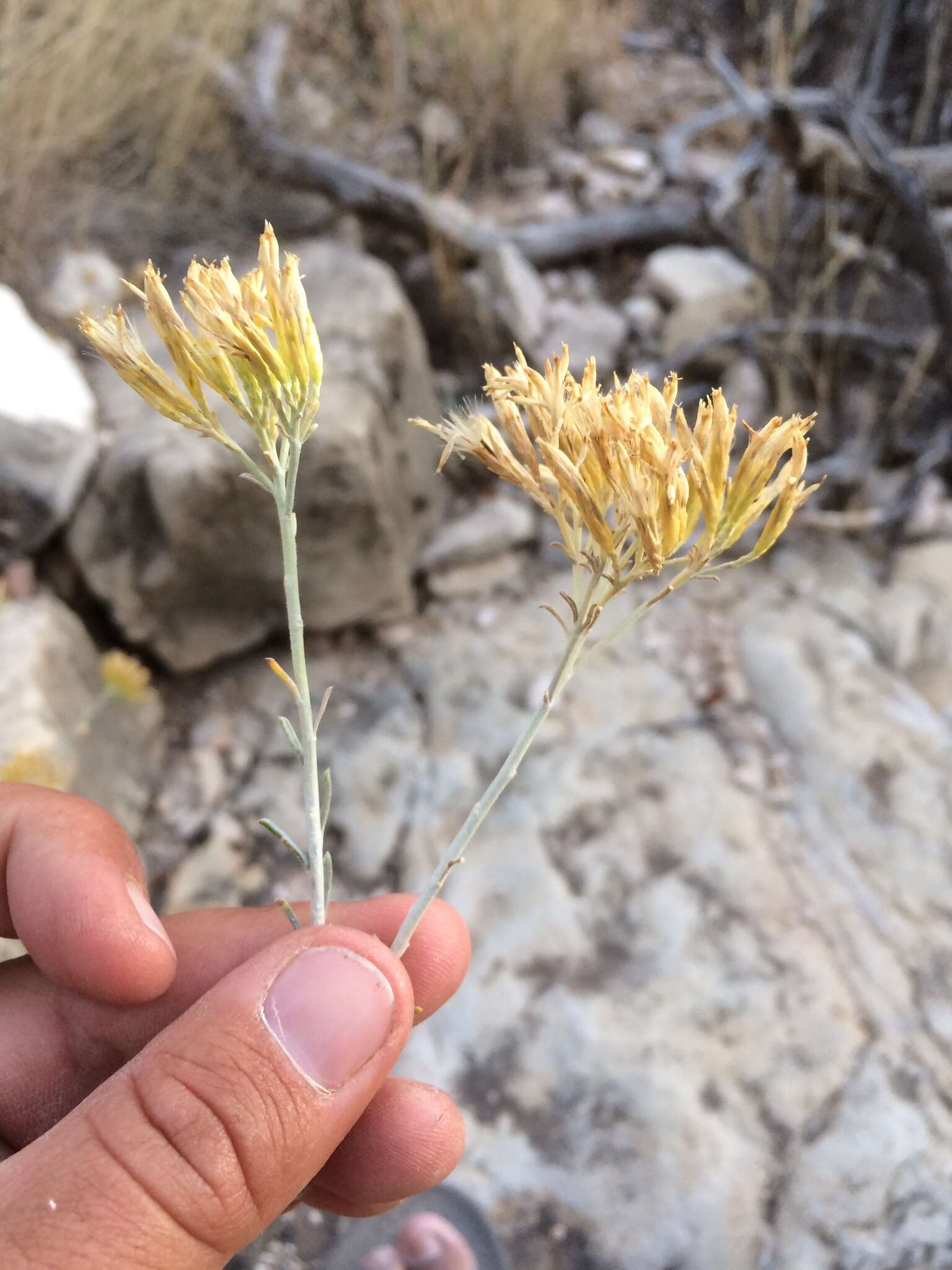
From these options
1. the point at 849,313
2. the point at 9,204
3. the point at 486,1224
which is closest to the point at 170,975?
the point at 486,1224

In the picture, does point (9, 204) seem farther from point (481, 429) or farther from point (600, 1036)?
point (600, 1036)

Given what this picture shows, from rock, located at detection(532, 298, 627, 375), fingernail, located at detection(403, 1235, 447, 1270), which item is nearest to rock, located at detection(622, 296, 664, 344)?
rock, located at detection(532, 298, 627, 375)

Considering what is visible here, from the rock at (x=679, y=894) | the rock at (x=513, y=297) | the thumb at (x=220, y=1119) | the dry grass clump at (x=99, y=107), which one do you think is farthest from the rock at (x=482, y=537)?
the thumb at (x=220, y=1119)

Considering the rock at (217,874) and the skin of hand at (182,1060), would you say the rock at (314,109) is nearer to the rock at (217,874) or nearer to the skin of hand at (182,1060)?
the rock at (217,874)

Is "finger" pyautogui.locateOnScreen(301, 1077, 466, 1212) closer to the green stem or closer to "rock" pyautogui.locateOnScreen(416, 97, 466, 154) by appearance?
the green stem

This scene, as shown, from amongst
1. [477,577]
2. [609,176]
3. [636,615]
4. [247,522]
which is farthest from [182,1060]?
[609,176]

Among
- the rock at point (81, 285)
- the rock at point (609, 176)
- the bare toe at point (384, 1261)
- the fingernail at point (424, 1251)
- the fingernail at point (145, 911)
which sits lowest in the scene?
the bare toe at point (384, 1261)

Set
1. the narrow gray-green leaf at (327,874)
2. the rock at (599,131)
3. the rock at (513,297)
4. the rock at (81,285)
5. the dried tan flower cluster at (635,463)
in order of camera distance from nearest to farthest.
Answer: the dried tan flower cluster at (635,463), the narrow gray-green leaf at (327,874), the rock at (81,285), the rock at (513,297), the rock at (599,131)
